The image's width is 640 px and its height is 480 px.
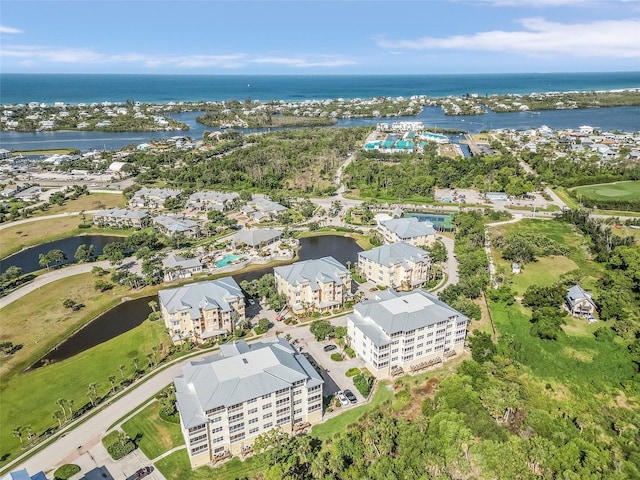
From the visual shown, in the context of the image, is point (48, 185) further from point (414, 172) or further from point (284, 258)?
point (414, 172)

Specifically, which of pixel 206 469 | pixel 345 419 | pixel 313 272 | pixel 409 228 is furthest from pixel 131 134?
pixel 345 419

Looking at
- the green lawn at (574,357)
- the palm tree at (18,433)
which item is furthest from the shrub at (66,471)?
the green lawn at (574,357)

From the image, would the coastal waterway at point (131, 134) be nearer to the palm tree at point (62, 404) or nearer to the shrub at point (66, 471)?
the palm tree at point (62, 404)

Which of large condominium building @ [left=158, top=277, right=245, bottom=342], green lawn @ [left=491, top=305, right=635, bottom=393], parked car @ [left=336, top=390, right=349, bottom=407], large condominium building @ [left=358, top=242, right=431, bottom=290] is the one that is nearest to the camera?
parked car @ [left=336, top=390, right=349, bottom=407]

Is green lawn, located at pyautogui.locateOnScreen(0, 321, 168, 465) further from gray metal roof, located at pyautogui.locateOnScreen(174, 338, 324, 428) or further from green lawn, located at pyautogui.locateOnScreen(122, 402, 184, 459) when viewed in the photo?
gray metal roof, located at pyautogui.locateOnScreen(174, 338, 324, 428)

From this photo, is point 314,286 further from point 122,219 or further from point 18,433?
point 122,219

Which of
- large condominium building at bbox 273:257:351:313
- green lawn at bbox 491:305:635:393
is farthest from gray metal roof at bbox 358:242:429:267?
green lawn at bbox 491:305:635:393
